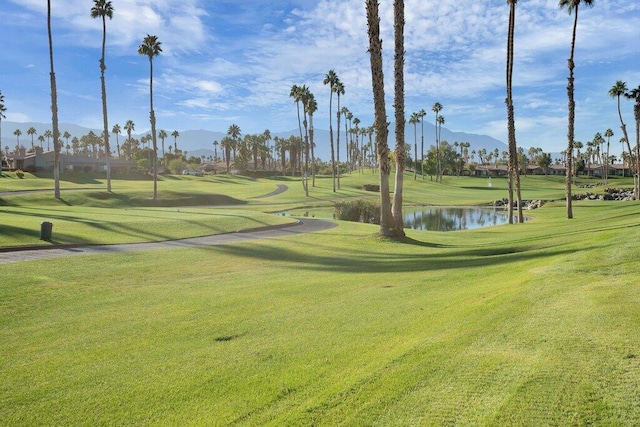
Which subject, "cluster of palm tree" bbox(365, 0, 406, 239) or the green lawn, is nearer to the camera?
the green lawn

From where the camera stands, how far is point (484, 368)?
19.3 feet

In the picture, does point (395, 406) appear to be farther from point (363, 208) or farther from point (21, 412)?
Result: point (363, 208)

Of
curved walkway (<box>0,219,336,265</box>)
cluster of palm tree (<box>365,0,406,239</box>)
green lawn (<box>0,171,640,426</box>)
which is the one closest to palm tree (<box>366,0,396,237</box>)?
cluster of palm tree (<box>365,0,406,239</box>)

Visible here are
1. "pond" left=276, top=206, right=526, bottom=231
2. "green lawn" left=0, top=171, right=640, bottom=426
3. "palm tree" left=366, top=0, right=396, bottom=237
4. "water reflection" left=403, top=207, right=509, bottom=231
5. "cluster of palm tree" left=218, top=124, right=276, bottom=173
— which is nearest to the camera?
"green lawn" left=0, top=171, right=640, bottom=426

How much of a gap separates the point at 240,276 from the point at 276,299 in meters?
4.23

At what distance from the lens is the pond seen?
162 feet

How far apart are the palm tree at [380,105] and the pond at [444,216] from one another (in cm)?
2126

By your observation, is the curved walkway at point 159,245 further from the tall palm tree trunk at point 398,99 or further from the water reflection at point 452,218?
the water reflection at point 452,218

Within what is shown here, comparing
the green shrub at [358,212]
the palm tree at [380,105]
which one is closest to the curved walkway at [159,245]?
the palm tree at [380,105]

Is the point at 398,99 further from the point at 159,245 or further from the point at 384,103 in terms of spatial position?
the point at 159,245

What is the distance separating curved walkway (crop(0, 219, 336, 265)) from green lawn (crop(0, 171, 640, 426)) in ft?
10.8

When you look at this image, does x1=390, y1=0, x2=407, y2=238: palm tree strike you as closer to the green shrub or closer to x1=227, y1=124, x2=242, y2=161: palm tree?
the green shrub

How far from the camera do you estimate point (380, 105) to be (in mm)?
25312

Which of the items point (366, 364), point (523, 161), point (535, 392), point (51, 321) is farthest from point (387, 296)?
point (523, 161)
